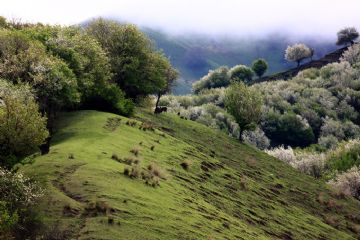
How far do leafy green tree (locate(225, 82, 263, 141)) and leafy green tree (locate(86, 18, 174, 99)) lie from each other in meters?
14.6

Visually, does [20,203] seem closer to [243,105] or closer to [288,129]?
[243,105]

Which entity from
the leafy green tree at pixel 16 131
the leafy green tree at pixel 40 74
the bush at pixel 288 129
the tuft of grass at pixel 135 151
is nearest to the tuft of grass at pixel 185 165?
the tuft of grass at pixel 135 151

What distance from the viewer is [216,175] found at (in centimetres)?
5672

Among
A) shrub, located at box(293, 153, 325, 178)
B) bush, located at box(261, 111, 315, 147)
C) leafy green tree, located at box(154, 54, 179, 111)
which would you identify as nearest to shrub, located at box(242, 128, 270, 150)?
bush, located at box(261, 111, 315, 147)

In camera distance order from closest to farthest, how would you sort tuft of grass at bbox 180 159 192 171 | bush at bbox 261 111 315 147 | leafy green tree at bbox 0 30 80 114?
leafy green tree at bbox 0 30 80 114 → tuft of grass at bbox 180 159 192 171 → bush at bbox 261 111 315 147

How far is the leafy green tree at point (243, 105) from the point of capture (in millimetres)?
95438

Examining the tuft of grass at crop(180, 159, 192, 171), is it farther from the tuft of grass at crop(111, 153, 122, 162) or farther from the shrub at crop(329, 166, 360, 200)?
the shrub at crop(329, 166, 360, 200)

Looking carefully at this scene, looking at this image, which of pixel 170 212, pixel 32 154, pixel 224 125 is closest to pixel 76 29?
pixel 32 154

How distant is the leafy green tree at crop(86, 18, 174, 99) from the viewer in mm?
86125

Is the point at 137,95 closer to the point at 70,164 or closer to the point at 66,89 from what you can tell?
the point at 66,89

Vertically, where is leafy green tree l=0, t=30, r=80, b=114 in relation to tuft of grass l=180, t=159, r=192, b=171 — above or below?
above

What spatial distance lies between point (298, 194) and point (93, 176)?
4206 centimetres

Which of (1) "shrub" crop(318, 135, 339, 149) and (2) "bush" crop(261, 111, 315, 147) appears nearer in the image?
(1) "shrub" crop(318, 135, 339, 149)

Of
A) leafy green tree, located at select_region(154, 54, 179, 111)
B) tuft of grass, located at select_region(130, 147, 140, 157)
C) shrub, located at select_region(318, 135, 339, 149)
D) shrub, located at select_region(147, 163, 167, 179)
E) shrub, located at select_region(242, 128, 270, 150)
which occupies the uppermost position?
leafy green tree, located at select_region(154, 54, 179, 111)
